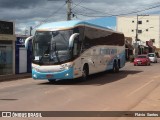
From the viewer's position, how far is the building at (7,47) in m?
30.0

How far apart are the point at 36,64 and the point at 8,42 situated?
1077 cm

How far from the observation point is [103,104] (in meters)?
13.2

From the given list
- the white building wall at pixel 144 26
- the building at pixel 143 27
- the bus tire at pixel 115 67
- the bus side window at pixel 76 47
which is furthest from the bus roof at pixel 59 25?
the white building wall at pixel 144 26

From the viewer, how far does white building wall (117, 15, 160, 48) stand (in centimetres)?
12369

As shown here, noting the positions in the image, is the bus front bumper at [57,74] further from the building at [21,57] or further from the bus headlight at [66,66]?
the building at [21,57]

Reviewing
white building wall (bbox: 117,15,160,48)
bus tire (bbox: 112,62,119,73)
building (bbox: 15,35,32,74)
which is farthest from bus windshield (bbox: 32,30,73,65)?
white building wall (bbox: 117,15,160,48)

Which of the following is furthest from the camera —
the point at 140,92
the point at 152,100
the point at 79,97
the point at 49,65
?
the point at 49,65

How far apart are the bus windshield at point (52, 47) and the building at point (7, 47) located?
9383mm

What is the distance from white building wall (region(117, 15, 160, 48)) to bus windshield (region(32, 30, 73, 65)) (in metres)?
105

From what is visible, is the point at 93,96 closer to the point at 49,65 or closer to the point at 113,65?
the point at 49,65

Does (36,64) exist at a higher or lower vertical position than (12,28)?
lower

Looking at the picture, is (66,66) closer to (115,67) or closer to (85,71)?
(85,71)

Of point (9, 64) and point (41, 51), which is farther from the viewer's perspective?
point (9, 64)

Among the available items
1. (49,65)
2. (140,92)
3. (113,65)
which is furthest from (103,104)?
(113,65)
